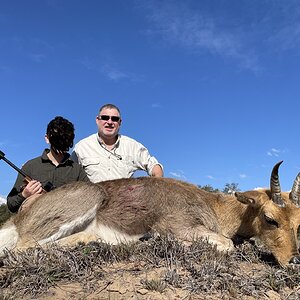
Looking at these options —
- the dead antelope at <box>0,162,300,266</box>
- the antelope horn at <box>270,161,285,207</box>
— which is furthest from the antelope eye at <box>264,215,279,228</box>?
the antelope horn at <box>270,161,285,207</box>

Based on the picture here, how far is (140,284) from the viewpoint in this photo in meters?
4.52

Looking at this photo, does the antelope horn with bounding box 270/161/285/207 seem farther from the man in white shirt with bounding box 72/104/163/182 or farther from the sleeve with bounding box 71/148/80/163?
the sleeve with bounding box 71/148/80/163

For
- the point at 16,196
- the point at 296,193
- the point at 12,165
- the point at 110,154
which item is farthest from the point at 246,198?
the point at 12,165

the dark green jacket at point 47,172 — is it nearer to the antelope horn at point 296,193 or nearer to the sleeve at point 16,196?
the sleeve at point 16,196

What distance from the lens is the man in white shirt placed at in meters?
9.88

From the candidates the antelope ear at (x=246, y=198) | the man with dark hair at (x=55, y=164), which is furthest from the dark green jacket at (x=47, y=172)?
the antelope ear at (x=246, y=198)

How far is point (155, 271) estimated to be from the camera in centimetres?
487

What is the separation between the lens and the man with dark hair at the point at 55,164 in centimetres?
853

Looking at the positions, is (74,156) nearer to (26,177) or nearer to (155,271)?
(26,177)

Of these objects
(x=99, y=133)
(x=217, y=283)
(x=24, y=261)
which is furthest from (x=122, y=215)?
(x=99, y=133)

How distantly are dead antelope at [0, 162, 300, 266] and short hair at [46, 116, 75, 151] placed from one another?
1771 mm

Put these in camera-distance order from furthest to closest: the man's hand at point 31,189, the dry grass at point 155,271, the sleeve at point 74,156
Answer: the sleeve at point 74,156
the man's hand at point 31,189
the dry grass at point 155,271

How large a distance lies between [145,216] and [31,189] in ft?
7.65

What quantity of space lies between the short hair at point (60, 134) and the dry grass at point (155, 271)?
3420 millimetres
